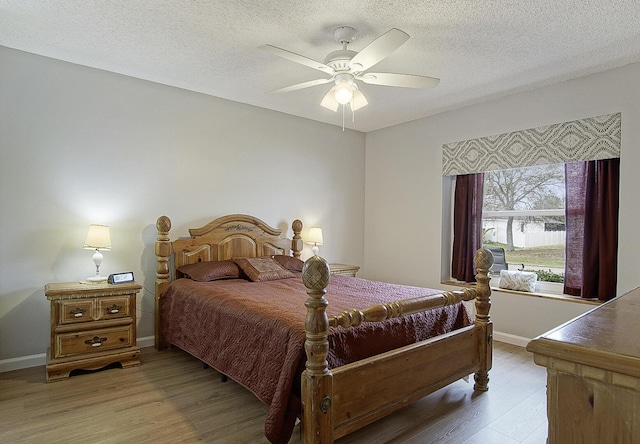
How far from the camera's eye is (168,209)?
3727 mm

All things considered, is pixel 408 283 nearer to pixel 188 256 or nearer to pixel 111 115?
pixel 188 256

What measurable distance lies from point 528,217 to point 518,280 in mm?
677

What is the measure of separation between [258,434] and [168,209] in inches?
93.9

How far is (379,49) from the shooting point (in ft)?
7.20

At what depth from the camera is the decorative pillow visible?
377cm

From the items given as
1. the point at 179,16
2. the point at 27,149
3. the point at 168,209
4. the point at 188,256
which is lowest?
the point at 188,256

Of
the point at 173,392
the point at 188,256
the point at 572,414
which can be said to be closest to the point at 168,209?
the point at 188,256

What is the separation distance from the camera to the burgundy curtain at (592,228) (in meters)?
3.24

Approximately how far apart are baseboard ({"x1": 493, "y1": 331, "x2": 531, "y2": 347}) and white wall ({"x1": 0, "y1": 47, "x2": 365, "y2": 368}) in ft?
8.37

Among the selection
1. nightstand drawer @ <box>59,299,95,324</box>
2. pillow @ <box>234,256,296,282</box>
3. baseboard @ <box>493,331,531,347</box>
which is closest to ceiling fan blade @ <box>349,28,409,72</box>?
pillow @ <box>234,256,296,282</box>

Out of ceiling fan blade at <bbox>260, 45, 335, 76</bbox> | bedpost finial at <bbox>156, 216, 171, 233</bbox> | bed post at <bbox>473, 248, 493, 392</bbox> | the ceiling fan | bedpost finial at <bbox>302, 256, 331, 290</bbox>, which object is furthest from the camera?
bedpost finial at <bbox>156, 216, 171, 233</bbox>

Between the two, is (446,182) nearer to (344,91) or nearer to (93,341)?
(344,91)

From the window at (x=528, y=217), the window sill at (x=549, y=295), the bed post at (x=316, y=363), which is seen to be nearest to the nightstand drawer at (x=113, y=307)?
the bed post at (x=316, y=363)

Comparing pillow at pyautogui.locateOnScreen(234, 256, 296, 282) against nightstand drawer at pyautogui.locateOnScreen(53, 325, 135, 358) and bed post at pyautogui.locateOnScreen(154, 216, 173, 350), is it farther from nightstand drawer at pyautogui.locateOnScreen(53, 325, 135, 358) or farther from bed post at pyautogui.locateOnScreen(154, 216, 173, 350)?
nightstand drawer at pyautogui.locateOnScreen(53, 325, 135, 358)
